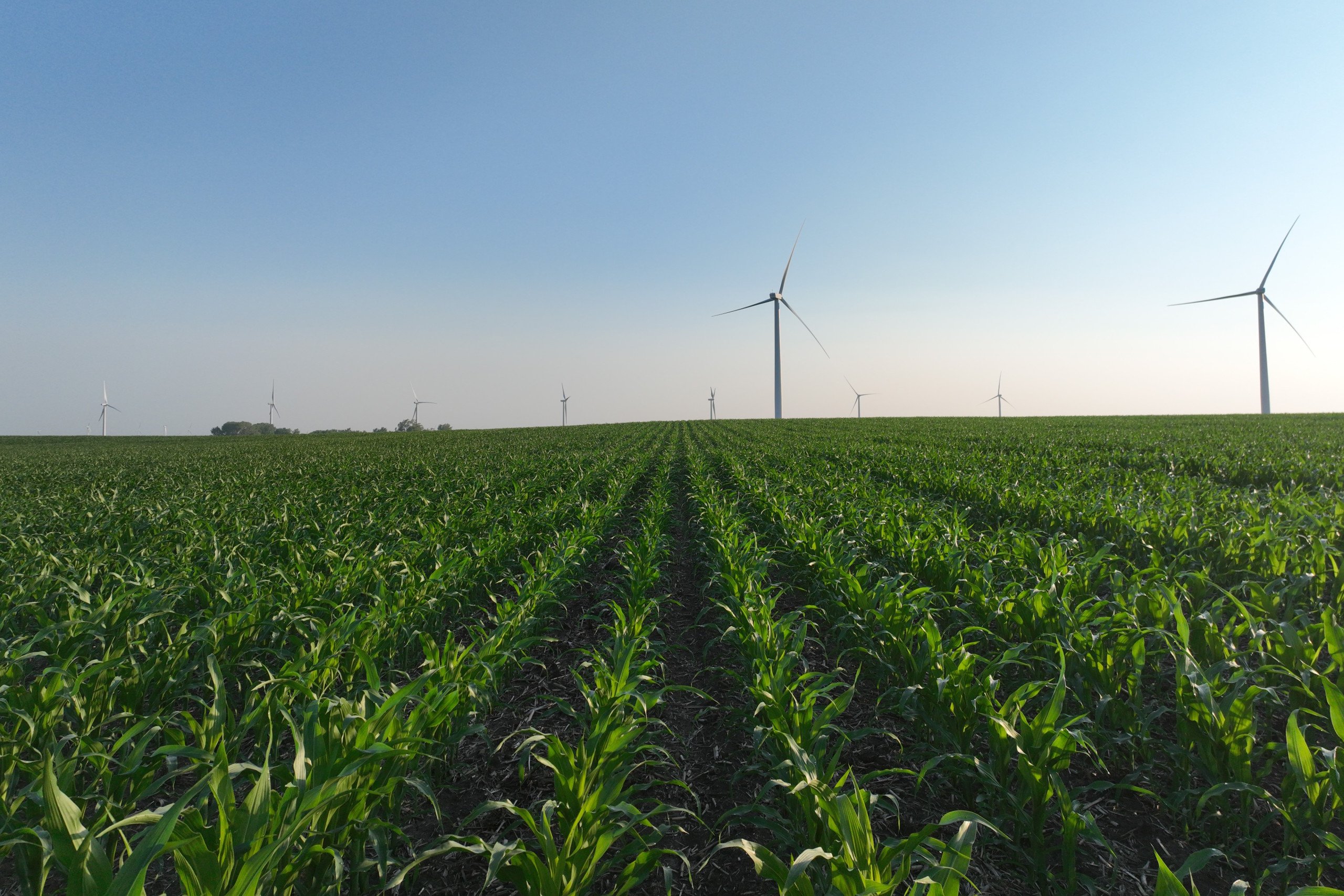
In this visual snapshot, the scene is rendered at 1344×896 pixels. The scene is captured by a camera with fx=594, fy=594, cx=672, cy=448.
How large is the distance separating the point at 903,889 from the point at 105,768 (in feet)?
13.7

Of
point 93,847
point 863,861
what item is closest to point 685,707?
point 863,861

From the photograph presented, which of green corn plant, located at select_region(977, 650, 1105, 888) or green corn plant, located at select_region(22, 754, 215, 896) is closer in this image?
green corn plant, located at select_region(22, 754, 215, 896)

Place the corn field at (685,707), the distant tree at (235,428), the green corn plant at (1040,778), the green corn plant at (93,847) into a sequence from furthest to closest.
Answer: the distant tree at (235,428), the green corn plant at (1040,778), the corn field at (685,707), the green corn plant at (93,847)

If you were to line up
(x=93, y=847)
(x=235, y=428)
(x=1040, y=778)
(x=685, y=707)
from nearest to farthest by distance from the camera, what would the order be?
(x=93, y=847) < (x=1040, y=778) < (x=685, y=707) < (x=235, y=428)

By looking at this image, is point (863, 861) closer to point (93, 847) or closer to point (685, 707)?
point (685, 707)

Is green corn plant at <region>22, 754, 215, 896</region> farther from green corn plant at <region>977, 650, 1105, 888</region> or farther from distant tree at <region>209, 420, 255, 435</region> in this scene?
distant tree at <region>209, 420, 255, 435</region>

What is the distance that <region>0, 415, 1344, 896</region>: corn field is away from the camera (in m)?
2.70

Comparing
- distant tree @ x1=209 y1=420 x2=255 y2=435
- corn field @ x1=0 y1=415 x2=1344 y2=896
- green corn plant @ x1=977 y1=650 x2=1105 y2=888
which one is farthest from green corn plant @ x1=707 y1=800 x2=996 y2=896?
distant tree @ x1=209 y1=420 x2=255 y2=435

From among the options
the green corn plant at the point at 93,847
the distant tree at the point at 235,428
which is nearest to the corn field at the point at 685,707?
the green corn plant at the point at 93,847

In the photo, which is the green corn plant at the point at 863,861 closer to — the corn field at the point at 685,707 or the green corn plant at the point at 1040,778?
the corn field at the point at 685,707

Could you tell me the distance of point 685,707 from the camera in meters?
5.02

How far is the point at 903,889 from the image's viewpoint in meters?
3.04

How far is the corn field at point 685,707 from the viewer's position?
270 centimetres

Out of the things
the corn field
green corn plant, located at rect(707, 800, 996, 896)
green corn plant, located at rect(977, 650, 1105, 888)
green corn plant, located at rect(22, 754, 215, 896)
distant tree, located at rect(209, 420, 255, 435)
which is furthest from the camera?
distant tree, located at rect(209, 420, 255, 435)
